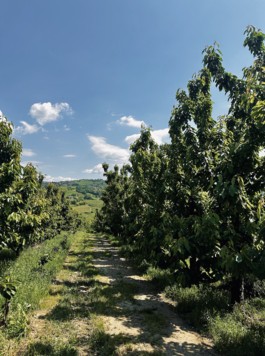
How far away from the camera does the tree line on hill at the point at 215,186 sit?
6949mm

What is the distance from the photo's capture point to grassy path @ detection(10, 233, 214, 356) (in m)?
7.00

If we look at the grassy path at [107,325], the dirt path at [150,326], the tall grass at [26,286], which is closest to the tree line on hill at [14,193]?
the tall grass at [26,286]

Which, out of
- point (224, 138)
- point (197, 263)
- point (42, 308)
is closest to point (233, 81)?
point (224, 138)

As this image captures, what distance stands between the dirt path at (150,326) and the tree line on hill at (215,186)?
1556mm

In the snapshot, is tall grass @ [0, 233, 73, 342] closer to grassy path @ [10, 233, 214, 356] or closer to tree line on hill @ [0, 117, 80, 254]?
grassy path @ [10, 233, 214, 356]

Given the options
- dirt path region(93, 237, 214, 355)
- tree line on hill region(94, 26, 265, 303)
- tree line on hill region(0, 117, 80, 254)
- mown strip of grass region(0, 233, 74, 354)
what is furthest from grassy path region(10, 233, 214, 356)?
tree line on hill region(0, 117, 80, 254)

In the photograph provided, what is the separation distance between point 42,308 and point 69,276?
5.73 metres

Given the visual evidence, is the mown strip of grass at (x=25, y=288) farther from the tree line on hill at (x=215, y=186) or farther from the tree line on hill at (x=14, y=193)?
the tree line on hill at (x=215, y=186)

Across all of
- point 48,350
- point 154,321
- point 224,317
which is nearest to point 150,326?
point 154,321

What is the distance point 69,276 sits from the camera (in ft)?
51.0

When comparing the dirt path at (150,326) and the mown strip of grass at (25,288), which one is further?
the mown strip of grass at (25,288)

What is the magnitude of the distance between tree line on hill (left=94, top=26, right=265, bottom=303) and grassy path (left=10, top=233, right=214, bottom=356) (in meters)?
1.73

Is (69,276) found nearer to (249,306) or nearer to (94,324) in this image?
(94,324)

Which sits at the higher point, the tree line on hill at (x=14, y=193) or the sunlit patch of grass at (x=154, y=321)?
the tree line on hill at (x=14, y=193)
